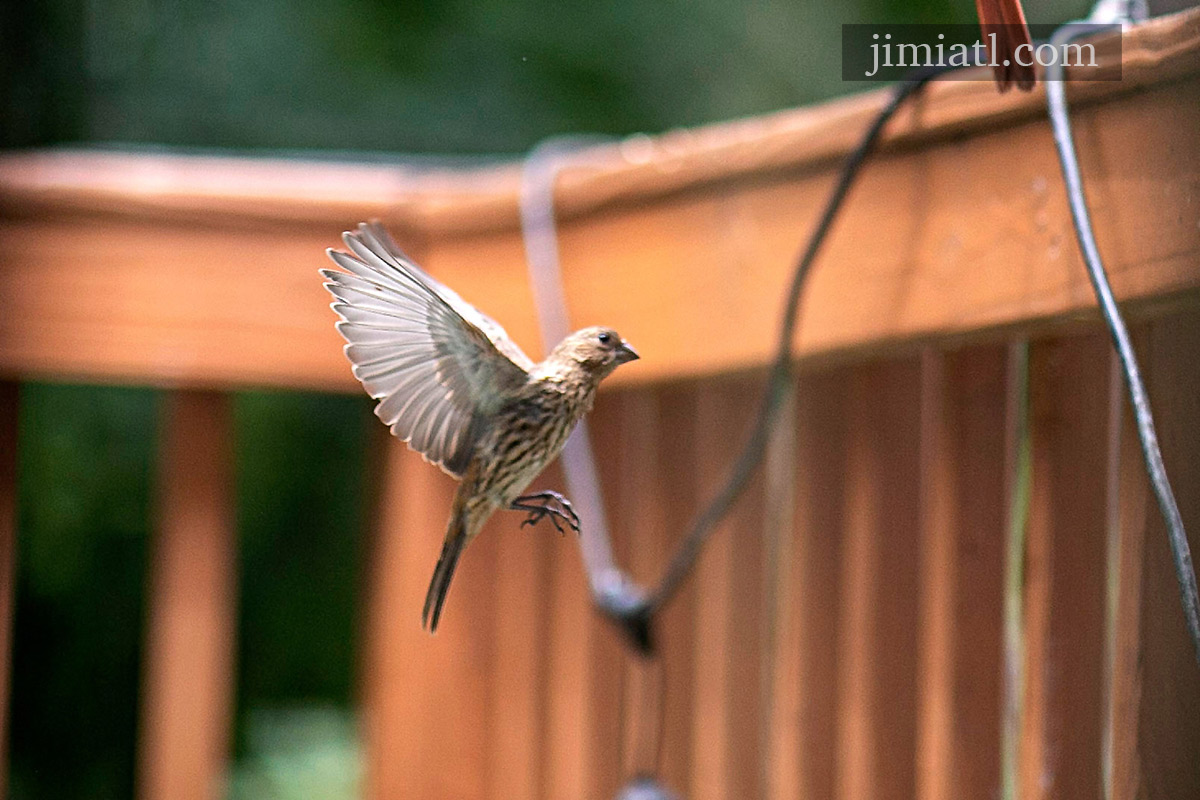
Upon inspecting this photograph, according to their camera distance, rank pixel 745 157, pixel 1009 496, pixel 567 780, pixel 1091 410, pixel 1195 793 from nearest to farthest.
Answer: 1. pixel 1195 793
2. pixel 1091 410
3. pixel 1009 496
4. pixel 745 157
5. pixel 567 780

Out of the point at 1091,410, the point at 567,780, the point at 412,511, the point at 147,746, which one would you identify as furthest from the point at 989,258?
the point at 147,746

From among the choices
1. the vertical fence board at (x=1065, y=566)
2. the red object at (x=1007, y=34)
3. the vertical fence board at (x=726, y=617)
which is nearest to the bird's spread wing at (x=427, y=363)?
the red object at (x=1007, y=34)

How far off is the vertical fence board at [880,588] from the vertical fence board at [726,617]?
0.13 metres

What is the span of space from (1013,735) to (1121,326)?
28 cm

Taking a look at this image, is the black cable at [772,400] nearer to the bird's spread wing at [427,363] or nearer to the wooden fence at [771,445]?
the wooden fence at [771,445]

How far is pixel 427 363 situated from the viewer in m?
0.32

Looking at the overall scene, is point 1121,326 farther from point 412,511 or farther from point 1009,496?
point 412,511

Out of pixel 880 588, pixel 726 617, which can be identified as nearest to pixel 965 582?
pixel 880 588

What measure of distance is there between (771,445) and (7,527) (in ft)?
1.89

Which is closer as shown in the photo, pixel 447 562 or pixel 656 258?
pixel 447 562

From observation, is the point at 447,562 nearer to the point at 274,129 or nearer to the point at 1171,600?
the point at 1171,600

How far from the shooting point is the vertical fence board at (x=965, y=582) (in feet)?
2.27

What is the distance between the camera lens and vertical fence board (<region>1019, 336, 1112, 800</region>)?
55cm

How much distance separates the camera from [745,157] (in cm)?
88
